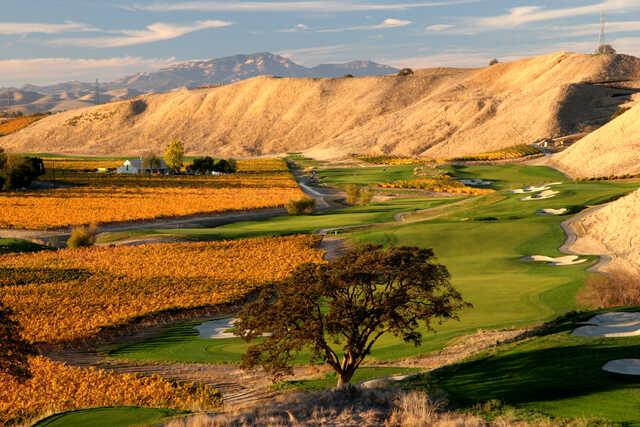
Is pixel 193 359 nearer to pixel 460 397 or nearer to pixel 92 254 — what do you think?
pixel 460 397

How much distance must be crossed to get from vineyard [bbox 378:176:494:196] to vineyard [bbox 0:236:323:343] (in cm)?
4498

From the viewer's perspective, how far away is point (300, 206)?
285 ft

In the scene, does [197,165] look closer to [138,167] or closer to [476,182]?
[138,167]

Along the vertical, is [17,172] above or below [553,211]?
above

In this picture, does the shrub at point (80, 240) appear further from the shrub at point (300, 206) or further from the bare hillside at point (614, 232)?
the bare hillside at point (614, 232)

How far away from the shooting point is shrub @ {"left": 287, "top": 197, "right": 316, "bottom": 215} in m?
86.4

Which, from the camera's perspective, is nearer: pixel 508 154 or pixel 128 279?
pixel 128 279

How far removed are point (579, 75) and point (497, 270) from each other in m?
159

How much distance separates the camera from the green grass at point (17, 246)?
61.2m

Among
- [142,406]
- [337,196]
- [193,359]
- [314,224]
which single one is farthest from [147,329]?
[337,196]

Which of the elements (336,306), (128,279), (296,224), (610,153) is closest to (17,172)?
(296,224)

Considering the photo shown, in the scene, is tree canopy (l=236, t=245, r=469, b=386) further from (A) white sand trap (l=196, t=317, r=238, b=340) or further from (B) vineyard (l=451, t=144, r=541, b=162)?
(B) vineyard (l=451, t=144, r=541, b=162)

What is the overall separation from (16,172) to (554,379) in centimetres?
10720

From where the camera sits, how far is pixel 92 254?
5862cm
